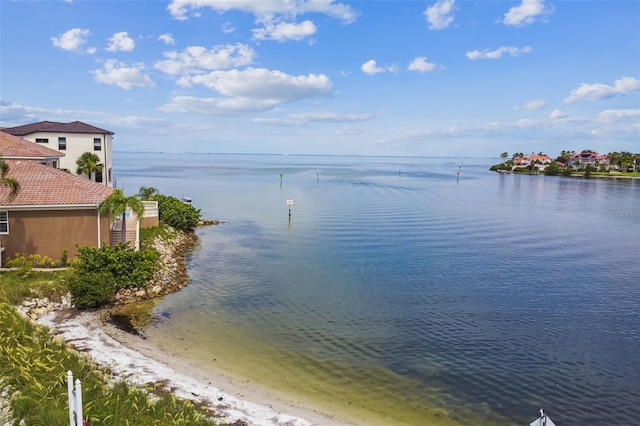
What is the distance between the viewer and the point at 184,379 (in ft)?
50.9

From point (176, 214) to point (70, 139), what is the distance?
42.4ft

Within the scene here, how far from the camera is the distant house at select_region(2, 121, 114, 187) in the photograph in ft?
149

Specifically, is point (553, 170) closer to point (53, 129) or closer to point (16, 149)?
point (53, 129)

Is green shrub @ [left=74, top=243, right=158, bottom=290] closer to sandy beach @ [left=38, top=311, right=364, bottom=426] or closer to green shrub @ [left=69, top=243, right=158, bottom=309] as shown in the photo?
green shrub @ [left=69, top=243, right=158, bottom=309]

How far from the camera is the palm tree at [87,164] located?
45.1 metres

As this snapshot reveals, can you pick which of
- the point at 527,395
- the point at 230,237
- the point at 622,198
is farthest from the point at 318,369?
the point at 622,198

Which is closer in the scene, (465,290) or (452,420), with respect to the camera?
(452,420)

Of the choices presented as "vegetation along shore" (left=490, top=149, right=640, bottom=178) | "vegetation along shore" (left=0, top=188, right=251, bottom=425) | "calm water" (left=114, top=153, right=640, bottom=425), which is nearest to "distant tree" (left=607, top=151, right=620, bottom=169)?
"vegetation along shore" (left=490, top=149, right=640, bottom=178)

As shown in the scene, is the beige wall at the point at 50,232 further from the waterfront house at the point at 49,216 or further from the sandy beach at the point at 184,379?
the sandy beach at the point at 184,379

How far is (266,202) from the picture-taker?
243 ft

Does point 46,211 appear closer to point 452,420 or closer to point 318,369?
point 318,369

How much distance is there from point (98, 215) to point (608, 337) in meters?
24.3

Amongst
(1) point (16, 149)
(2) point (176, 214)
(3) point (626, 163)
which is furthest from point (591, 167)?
(1) point (16, 149)

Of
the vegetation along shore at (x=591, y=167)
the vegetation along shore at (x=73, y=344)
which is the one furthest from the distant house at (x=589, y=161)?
the vegetation along shore at (x=73, y=344)
